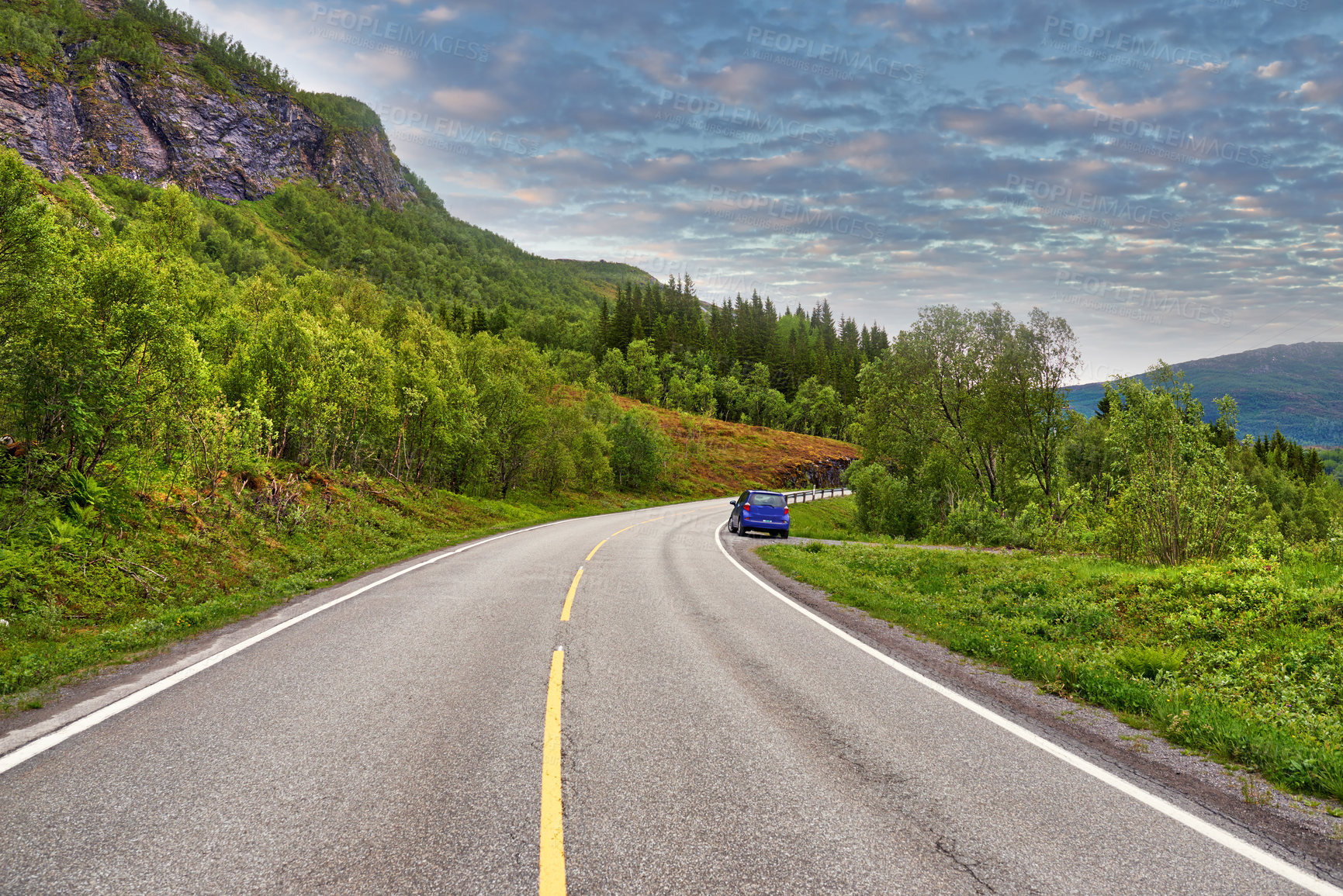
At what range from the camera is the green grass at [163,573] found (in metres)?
6.84

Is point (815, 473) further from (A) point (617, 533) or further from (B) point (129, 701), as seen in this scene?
(B) point (129, 701)

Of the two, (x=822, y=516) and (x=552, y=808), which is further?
(x=822, y=516)

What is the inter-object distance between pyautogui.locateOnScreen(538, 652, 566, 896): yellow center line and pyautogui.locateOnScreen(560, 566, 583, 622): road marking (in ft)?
10.8

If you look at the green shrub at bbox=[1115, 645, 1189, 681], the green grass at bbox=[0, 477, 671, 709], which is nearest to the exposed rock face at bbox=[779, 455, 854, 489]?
the green grass at bbox=[0, 477, 671, 709]

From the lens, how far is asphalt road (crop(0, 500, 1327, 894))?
2.94m

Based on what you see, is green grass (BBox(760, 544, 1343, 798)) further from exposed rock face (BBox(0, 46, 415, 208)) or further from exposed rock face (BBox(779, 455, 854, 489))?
exposed rock face (BBox(0, 46, 415, 208))

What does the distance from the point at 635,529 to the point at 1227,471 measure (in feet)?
66.4

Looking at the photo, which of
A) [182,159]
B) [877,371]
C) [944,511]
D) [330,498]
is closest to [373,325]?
[330,498]

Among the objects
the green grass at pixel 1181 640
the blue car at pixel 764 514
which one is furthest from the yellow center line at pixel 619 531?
the green grass at pixel 1181 640

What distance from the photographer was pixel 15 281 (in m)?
9.14

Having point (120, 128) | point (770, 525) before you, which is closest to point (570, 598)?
point (770, 525)

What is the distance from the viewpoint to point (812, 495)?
63.4 m

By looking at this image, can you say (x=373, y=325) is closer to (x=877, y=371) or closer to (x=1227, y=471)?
(x=877, y=371)

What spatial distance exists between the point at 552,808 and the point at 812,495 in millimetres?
62079
